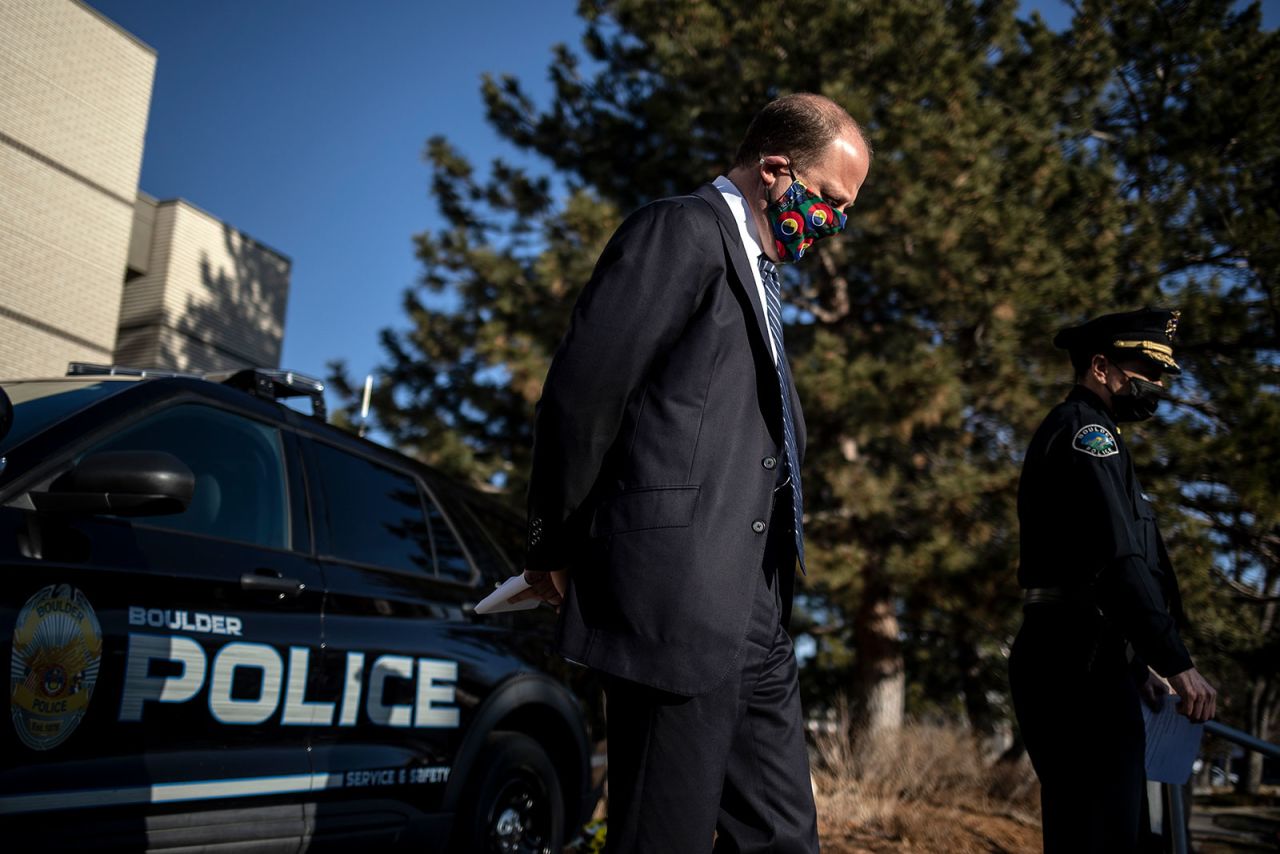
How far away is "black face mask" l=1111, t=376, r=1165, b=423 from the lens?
3240 millimetres

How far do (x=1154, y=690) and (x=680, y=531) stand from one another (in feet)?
6.22

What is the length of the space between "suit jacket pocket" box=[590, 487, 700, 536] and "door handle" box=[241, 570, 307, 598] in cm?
149

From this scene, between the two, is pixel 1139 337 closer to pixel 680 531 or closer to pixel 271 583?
pixel 680 531

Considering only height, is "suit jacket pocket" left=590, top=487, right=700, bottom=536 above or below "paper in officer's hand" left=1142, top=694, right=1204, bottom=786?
above

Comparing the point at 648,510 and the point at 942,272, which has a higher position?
the point at 942,272

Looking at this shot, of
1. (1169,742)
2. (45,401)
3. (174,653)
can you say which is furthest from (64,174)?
(1169,742)

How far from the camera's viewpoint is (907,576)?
8852 mm

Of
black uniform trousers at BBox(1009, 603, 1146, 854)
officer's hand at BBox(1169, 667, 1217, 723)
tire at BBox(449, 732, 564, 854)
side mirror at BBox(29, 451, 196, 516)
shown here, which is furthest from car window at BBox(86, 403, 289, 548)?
officer's hand at BBox(1169, 667, 1217, 723)

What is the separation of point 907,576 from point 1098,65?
613 centimetres

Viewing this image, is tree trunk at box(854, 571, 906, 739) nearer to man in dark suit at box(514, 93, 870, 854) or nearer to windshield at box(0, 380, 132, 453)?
windshield at box(0, 380, 132, 453)

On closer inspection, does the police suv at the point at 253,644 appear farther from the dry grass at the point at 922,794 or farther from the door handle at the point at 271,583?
the dry grass at the point at 922,794

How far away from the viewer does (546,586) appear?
6.54ft

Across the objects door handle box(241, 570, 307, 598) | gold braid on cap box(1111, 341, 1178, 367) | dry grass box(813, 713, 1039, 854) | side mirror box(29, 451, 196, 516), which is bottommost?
dry grass box(813, 713, 1039, 854)

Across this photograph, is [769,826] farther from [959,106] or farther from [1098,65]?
[1098,65]
